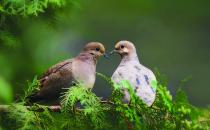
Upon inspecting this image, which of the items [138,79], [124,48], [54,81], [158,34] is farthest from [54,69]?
[158,34]

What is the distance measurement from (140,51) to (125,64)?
6754mm

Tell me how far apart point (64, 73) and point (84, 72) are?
0.16 meters

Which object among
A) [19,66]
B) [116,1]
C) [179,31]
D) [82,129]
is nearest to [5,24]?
[19,66]

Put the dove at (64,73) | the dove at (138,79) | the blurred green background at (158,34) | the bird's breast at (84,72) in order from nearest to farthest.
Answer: the dove at (138,79) < the bird's breast at (84,72) < the dove at (64,73) < the blurred green background at (158,34)

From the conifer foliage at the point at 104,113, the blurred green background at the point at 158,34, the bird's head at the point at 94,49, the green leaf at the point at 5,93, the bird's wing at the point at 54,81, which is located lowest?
the conifer foliage at the point at 104,113

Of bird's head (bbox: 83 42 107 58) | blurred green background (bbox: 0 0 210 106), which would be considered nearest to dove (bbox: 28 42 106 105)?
bird's head (bbox: 83 42 107 58)

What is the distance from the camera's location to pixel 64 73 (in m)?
4.50

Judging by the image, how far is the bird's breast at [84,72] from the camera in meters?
4.23

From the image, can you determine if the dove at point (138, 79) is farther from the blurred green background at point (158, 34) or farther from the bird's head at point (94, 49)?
the blurred green background at point (158, 34)

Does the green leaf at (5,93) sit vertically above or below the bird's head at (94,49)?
below

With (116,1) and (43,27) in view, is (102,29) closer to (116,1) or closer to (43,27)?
(116,1)

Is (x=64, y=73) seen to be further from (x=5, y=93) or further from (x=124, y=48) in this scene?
(x=5, y=93)

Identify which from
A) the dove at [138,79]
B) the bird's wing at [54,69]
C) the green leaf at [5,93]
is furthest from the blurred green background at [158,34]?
the green leaf at [5,93]

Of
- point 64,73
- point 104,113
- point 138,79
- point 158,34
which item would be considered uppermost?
point 158,34
